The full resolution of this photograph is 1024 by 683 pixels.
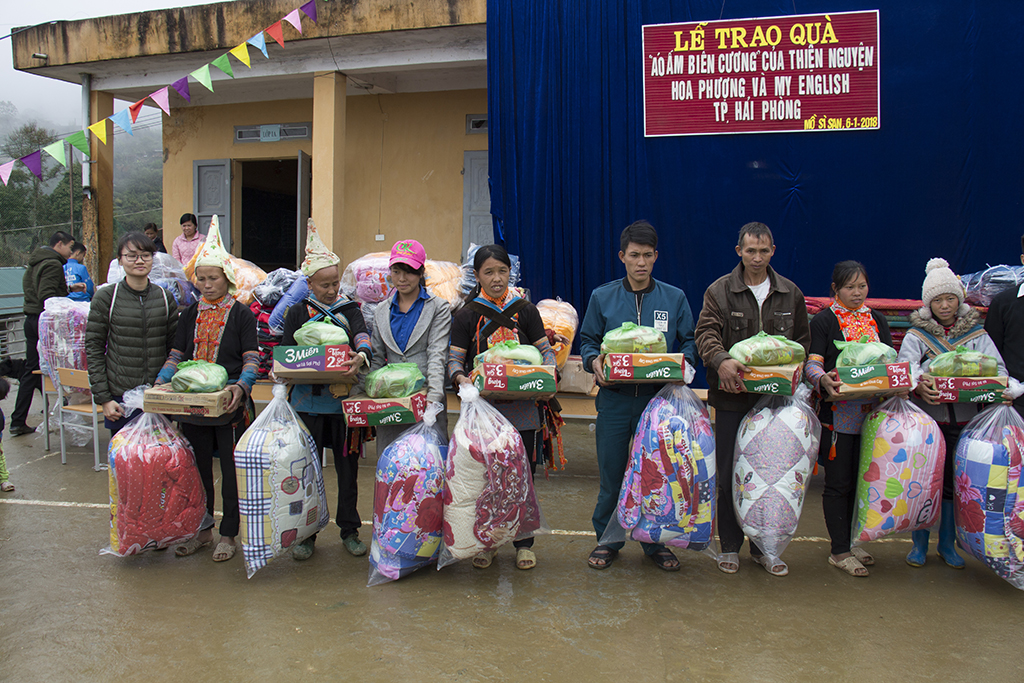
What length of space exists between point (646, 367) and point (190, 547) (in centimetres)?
252

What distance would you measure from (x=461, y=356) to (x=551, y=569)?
1.14 m

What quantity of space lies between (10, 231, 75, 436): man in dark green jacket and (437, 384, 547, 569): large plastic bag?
5054 millimetres

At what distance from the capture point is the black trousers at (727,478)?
3.29 meters

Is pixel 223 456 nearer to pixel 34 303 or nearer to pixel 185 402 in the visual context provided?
pixel 185 402

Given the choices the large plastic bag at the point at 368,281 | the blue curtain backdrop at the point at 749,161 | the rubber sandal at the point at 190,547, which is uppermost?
the blue curtain backdrop at the point at 749,161

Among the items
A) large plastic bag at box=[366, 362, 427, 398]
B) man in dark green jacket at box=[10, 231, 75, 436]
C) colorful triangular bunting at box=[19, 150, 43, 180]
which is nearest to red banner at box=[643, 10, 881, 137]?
large plastic bag at box=[366, 362, 427, 398]

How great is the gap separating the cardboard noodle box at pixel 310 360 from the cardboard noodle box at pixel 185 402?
0.35 meters

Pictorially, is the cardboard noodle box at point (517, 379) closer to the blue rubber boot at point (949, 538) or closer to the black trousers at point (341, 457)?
the black trousers at point (341, 457)

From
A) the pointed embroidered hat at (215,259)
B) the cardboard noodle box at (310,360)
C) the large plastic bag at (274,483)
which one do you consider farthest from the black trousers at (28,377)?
the cardboard noodle box at (310,360)

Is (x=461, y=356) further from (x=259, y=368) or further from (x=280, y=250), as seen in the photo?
(x=280, y=250)

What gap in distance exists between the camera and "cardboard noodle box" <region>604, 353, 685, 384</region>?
2996mm

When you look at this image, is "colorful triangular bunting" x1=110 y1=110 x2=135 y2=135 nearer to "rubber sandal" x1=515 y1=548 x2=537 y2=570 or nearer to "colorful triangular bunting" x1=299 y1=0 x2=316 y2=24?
"colorful triangular bunting" x1=299 y1=0 x2=316 y2=24

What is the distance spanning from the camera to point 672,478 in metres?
3.01

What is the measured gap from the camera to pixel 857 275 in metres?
3.42
